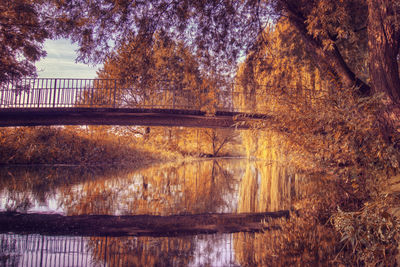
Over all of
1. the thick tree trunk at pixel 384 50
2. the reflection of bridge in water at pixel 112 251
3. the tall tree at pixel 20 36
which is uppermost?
the tall tree at pixel 20 36

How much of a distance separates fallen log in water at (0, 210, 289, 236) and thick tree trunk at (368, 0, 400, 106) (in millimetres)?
2624

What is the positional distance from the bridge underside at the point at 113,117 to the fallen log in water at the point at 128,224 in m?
8.44

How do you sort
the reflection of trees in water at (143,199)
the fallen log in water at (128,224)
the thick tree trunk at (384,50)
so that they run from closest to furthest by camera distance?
1. the fallen log in water at (128,224)
2. the thick tree trunk at (384,50)
3. the reflection of trees in water at (143,199)

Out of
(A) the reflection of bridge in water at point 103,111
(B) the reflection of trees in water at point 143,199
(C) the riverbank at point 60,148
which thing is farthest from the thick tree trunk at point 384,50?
(C) the riverbank at point 60,148

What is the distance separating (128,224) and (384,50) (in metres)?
4.60

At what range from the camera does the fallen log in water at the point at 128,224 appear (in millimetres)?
3525

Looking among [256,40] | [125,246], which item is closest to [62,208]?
[125,246]

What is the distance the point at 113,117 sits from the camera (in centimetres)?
1363

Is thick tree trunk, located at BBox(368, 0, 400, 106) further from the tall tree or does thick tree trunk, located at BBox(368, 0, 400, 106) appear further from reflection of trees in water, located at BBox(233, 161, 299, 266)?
the tall tree

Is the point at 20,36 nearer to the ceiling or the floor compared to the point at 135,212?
nearer to the ceiling

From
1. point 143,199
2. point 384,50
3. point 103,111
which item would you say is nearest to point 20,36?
point 103,111

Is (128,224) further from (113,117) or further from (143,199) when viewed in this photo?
(113,117)

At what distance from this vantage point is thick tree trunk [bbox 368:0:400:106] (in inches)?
176

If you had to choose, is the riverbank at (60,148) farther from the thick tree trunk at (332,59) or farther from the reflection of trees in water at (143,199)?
the thick tree trunk at (332,59)
